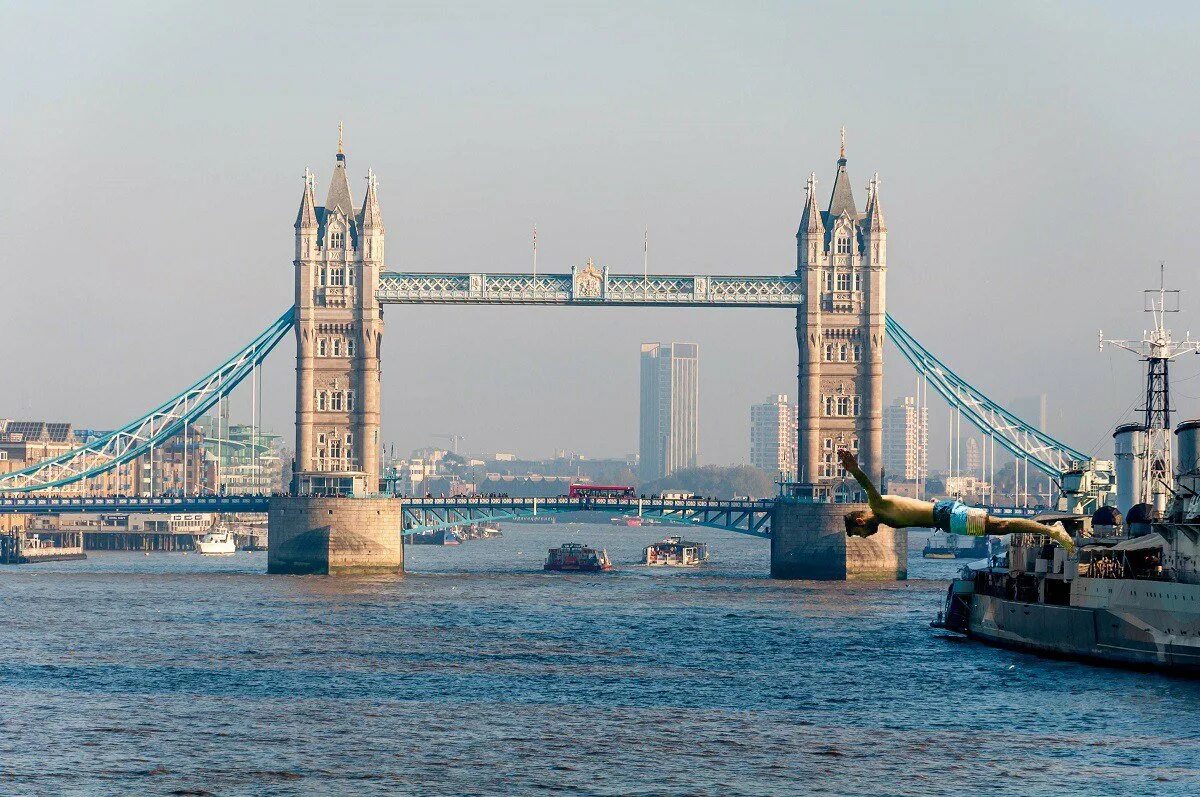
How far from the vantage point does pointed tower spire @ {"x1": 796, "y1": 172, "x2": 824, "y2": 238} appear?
14938 cm

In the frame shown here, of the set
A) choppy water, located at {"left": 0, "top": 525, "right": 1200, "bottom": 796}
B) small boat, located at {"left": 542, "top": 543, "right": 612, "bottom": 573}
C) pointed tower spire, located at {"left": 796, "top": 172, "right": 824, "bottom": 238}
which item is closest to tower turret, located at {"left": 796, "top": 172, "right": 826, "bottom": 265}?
pointed tower spire, located at {"left": 796, "top": 172, "right": 824, "bottom": 238}

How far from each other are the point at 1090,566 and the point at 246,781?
3847cm

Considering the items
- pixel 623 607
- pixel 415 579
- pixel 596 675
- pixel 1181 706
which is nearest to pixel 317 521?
pixel 415 579

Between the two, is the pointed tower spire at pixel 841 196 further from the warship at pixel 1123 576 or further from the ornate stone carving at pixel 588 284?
the warship at pixel 1123 576

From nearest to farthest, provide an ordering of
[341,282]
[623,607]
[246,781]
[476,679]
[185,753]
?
[246,781]
[185,753]
[476,679]
[623,607]
[341,282]

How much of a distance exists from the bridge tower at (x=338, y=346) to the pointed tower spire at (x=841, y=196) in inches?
1347

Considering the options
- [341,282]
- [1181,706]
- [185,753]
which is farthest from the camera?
[341,282]

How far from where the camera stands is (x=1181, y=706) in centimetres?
6156

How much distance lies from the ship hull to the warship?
0.12ft

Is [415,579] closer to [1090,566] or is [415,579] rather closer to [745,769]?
[1090,566]

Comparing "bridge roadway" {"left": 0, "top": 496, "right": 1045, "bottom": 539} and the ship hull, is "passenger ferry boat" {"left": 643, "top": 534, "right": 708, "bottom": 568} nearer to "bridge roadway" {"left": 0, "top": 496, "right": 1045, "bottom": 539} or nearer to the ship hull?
"bridge roadway" {"left": 0, "top": 496, "right": 1045, "bottom": 539}

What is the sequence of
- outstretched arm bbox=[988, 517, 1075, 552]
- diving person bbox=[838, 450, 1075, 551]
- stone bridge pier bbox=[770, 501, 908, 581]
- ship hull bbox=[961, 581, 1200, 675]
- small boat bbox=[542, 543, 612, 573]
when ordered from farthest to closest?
1. small boat bbox=[542, 543, 612, 573]
2. stone bridge pier bbox=[770, 501, 908, 581]
3. ship hull bbox=[961, 581, 1200, 675]
4. outstretched arm bbox=[988, 517, 1075, 552]
5. diving person bbox=[838, 450, 1075, 551]

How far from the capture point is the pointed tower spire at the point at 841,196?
151750 mm

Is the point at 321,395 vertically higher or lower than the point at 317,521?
higher
